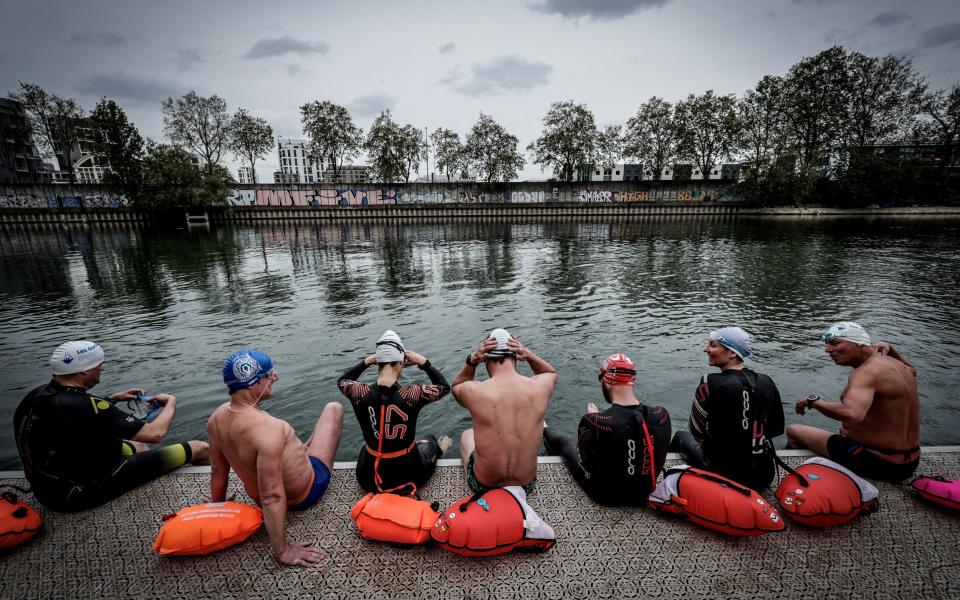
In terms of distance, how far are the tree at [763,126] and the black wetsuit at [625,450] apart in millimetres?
75443

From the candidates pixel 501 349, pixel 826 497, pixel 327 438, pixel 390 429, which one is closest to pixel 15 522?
pixel 327 438

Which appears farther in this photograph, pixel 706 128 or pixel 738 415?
pixel 706 128

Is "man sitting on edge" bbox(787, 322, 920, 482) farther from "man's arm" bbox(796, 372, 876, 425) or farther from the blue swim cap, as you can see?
the blue swim cap

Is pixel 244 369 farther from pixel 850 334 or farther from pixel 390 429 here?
pixel 850 334

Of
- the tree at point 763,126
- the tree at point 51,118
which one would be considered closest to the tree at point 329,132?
the tree at point 51,118

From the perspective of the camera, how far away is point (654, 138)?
239 feet

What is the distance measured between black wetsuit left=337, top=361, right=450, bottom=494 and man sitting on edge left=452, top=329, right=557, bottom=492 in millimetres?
476

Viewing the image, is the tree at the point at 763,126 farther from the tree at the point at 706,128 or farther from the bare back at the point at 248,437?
the bare back at the point at 248,437

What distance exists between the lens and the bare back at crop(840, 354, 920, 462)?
4.25 m

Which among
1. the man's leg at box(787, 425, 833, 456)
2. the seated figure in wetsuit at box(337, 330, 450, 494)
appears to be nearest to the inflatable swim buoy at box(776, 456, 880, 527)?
the man's leg at box(787, 425, 833, 456)

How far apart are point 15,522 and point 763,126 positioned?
3374 inches

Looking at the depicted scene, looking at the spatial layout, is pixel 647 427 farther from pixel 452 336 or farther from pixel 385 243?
pixel 385 243

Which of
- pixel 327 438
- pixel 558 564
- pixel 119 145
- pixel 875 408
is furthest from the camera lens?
pixel 119 145

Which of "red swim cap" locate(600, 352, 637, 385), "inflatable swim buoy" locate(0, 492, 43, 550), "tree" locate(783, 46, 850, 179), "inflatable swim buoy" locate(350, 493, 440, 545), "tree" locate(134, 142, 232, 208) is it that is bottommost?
"inflatable swim buoy" locate(350, 493, 440, 545)
